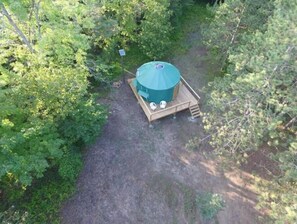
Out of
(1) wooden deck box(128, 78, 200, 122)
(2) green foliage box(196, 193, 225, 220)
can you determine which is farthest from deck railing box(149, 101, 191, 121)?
(2) green foliage box(196, 193, 225, 220)

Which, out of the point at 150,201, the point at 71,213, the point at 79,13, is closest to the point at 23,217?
the point at 71,213

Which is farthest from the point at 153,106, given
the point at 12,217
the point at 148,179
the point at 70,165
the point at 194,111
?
the point at 12,217

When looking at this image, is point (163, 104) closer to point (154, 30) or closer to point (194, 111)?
point (194, 111)

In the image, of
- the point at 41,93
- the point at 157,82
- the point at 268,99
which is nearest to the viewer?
the point at 268,99

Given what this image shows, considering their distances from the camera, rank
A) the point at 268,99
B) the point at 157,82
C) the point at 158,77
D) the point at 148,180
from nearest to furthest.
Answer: the point at 268,99 → the point at 148,180 → the point at 157,82 → the point at 158,77

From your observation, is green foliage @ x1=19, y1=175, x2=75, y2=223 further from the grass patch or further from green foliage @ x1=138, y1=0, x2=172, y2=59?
green foliage @ x1=138, y1=0, x2=172, y2=59

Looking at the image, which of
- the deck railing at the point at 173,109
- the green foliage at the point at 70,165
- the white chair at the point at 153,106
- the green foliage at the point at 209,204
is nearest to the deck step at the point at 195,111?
the deck railing at the point at 173,109

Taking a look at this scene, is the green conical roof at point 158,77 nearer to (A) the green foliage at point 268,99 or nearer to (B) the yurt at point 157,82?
(B) the yurt at point 157,82

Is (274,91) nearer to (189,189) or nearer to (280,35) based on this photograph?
(280,35)
